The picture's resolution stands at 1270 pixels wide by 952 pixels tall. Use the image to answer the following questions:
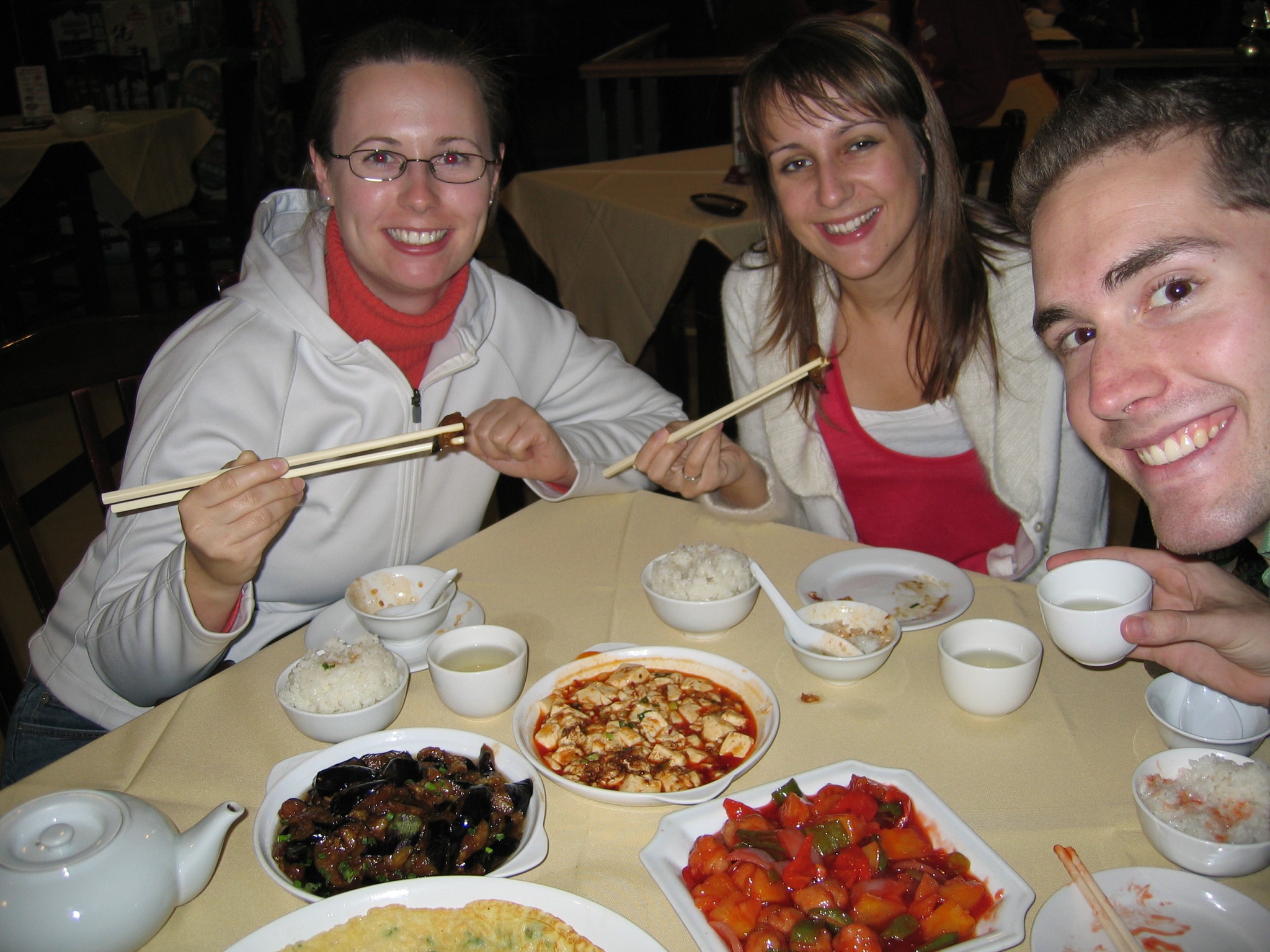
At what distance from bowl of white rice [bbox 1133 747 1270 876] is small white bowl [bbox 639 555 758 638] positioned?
0.65m

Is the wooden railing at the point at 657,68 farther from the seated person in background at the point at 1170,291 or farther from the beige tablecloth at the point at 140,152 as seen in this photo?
the seated person in background at the point at 1170,291

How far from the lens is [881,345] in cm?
233

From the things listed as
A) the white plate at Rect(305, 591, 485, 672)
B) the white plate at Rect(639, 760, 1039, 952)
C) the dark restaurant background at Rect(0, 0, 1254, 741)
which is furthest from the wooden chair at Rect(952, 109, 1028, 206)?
the white plate at Rect(639, 760, 1039, 952)

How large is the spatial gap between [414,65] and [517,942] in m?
1.61

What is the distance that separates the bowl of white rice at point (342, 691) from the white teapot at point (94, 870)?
9.9 inches

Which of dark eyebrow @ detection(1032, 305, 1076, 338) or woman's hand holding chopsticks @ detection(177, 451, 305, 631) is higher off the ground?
dark eyebrow @ detection(1032, 305, 1076, 338)

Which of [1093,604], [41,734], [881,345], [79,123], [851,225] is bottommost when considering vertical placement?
[41,734]

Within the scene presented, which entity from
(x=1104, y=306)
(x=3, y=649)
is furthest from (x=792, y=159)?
(x=3, y=649)

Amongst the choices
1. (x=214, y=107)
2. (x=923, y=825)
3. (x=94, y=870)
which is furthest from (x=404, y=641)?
(x=214, y=107)

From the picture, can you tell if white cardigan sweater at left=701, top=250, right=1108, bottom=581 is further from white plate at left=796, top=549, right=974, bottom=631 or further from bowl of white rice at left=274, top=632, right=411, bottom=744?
bowl of white rice at left=274, top=632, right=411, bottom=744

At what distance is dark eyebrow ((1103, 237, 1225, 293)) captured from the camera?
104cm

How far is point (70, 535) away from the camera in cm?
402

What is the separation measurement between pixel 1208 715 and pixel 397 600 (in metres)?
1.32

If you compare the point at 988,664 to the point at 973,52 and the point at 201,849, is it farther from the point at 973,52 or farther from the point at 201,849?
the point at 973,52
